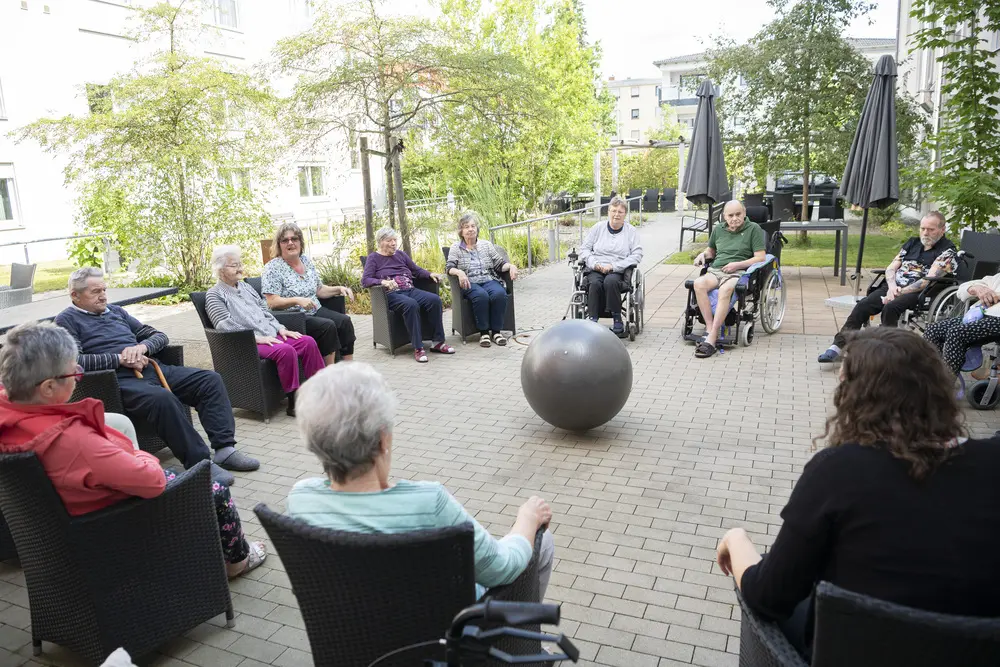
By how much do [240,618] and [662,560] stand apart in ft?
6.09

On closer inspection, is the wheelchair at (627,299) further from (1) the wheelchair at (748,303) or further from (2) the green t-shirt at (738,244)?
(2) the green t-shirt at (738,244)

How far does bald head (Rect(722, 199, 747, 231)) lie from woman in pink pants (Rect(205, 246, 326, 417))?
4.24 metres


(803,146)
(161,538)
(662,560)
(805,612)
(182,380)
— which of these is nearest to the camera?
(805,612)


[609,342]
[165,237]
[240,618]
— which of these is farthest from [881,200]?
[165,237]

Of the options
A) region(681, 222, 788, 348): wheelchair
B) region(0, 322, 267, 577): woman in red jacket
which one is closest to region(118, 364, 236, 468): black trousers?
region(0, 322, 267, 577): woman in red jacket

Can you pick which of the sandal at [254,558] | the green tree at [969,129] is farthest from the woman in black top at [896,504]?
the green tree at [969,129]

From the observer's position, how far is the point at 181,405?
4.59 meters

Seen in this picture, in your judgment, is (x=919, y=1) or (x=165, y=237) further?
(x=165, y=237)

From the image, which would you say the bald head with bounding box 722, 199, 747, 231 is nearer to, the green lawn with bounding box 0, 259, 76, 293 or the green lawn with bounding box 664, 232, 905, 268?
the green lawn with bounding box 664, 232, 905, 268

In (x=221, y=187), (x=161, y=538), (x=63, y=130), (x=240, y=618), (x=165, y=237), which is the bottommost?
(x=240, y=618)

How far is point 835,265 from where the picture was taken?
450 inches

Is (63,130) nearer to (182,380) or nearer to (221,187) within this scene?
(221,187)

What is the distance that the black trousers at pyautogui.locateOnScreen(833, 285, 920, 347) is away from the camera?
6.36m

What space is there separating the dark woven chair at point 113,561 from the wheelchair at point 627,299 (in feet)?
17.5
